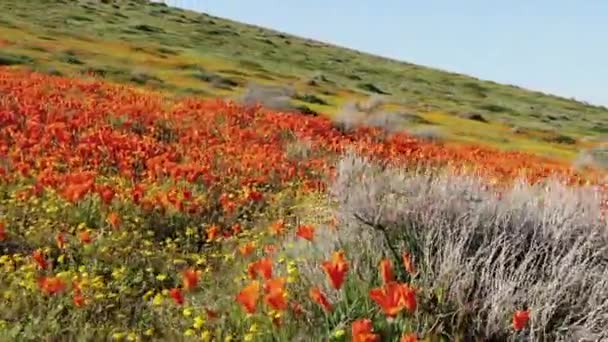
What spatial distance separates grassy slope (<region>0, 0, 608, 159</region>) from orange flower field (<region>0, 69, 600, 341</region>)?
1372 cm

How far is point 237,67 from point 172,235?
36943mm

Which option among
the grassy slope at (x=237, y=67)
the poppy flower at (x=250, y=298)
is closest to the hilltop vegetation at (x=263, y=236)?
the poppy flower at (x=250, y=298)

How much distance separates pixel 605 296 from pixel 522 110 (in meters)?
56.2

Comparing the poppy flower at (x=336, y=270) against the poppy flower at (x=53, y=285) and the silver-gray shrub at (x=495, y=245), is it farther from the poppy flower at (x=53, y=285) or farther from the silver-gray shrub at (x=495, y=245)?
the poppy flower at (x=53, y=285)

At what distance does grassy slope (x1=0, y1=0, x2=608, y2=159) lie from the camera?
29766mm

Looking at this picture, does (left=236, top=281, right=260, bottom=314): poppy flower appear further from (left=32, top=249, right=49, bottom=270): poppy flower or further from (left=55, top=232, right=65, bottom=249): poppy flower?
(left=55, top=232, right=65, bottom=249): poppy flower

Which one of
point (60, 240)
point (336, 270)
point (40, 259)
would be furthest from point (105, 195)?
point (336, 270)

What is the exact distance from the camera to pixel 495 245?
4719mm

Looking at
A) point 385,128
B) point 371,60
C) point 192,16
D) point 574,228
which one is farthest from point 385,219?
point 371,60

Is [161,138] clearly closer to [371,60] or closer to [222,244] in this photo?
[222,244]

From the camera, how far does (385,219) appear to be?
5.15 meters

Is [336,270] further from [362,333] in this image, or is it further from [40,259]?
[40,259]

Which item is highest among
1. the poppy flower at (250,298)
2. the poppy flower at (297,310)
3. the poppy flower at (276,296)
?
the poppy flower at (276,296)

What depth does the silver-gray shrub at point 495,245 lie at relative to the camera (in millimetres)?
4043
